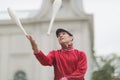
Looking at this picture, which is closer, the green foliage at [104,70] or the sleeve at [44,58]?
the sleeve at [44,58]

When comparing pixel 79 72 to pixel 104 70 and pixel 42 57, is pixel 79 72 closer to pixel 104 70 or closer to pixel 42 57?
pixel 42 57

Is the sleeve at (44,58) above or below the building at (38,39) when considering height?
below

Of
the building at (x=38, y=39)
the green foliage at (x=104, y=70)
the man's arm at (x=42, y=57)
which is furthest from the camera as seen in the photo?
the green foliage at (x=104, y=70)

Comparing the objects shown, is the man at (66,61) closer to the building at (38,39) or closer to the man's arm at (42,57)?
the man's arm at (42,57)

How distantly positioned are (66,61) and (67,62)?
2 centimetres

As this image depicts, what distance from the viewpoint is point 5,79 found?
769 inches

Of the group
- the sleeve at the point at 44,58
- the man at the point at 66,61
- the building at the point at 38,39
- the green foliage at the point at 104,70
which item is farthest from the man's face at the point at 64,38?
the green foliage at the point at 104,70

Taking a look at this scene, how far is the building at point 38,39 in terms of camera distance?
19.2m

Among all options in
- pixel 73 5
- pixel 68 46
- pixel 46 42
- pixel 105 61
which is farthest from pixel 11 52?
pixel 68 46

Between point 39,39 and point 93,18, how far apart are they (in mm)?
2808

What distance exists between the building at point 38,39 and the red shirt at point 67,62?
14.9 m

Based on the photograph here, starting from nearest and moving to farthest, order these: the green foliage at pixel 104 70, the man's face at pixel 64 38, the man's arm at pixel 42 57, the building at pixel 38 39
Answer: the man's arm at pixel 42 57
the man's face at pixel 64 38
the building at pixel 38 39
the green foliage at pixel 104 70

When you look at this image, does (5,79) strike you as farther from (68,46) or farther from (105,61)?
(68,46)

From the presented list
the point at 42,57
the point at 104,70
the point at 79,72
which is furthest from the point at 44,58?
the point at 104,70
